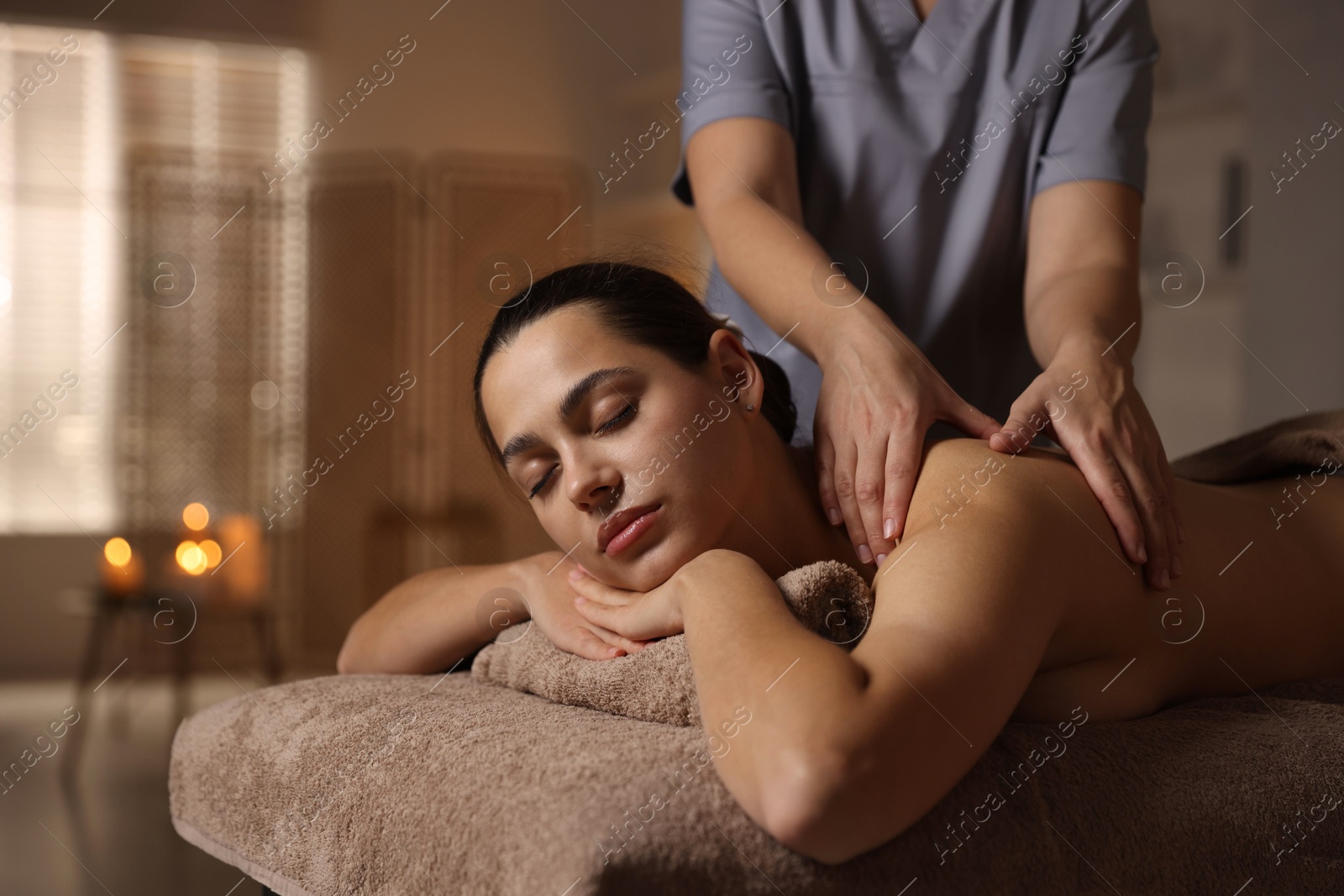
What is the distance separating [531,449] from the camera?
910 millimetres

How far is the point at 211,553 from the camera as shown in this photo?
13.3 feet

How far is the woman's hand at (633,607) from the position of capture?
787mm

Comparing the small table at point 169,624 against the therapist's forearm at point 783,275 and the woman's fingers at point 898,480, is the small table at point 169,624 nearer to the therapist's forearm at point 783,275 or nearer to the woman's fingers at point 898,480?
the therapist's forearm at point 783,275

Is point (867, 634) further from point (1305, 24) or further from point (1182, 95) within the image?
point (1182, 95)

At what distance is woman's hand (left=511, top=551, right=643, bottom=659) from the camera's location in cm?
86

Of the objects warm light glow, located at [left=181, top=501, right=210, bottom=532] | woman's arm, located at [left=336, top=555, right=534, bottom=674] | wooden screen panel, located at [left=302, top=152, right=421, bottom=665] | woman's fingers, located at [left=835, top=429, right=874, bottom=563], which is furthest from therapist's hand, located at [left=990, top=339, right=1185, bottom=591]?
warm light glow, located at [left=181, top=501, right=210, bottom=532]

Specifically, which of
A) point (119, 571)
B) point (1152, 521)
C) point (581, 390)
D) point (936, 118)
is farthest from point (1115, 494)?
point (119, 571)

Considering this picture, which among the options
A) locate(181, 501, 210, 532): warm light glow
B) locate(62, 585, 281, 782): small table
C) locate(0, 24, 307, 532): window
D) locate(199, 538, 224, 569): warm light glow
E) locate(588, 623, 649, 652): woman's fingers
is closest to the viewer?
locate(588, 623, 649, 652): woman's fingers

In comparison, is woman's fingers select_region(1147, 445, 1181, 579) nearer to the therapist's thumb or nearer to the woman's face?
the therapist's thumb

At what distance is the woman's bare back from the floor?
0.83 meters

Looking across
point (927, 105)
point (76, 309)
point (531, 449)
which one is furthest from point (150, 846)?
point (76, 309)

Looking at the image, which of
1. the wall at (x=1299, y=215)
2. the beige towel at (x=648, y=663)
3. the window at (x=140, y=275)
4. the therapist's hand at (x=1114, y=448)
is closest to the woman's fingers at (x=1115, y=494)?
the therapist's hand at (x=1114, y=448)

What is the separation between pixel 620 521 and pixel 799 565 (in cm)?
20

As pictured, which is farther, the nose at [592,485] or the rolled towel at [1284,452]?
the rolled towel at [1284,452]
